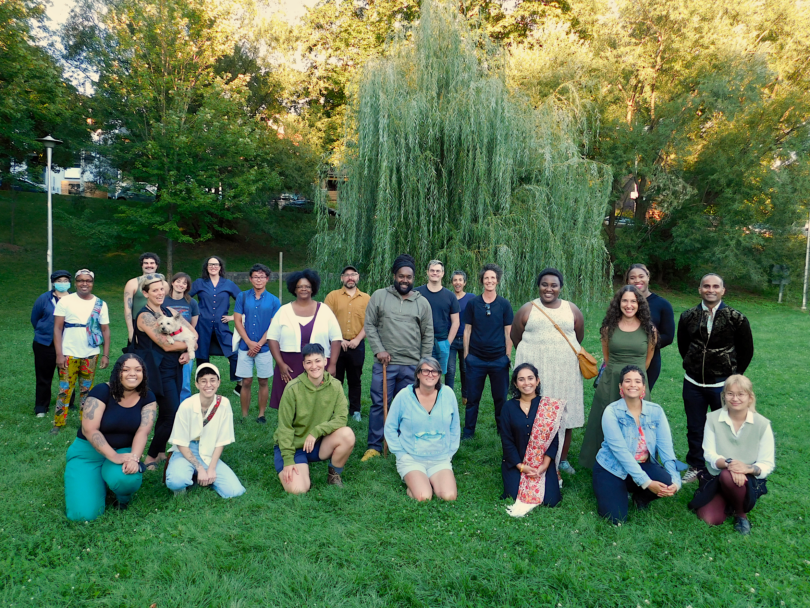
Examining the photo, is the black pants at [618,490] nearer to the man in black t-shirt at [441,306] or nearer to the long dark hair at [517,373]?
the long dark hair at [517,373]

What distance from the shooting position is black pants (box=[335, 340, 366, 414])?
627 cm

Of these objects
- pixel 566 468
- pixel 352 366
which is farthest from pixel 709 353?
pixel 352 366

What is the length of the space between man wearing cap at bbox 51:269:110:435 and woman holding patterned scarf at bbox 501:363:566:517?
14.5ft

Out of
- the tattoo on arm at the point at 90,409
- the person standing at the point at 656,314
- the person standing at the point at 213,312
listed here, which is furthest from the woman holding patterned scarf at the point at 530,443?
the person standing at the point at 213,312

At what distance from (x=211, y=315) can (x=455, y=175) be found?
6.65 m

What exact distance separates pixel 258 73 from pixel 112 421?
25.5m

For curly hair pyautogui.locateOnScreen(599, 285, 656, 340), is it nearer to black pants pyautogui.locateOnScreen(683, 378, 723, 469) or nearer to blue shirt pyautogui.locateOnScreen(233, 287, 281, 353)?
black pants pyautogui.locateOnScreen(683, 378, 723, 469)

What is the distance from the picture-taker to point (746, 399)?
4.01 m

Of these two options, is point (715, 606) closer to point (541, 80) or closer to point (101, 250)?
point (541, 80)

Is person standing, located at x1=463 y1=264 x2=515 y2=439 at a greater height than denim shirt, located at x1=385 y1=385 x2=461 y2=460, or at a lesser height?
greater

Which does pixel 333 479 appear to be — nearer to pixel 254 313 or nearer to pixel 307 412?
pixel 307 412

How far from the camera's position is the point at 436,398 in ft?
15.6

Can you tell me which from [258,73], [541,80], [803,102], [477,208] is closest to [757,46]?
[803,102]

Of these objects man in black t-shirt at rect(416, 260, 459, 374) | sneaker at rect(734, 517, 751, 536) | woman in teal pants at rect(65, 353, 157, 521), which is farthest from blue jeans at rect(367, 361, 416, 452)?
sneaker at rect(734, 517, 751, 536)
